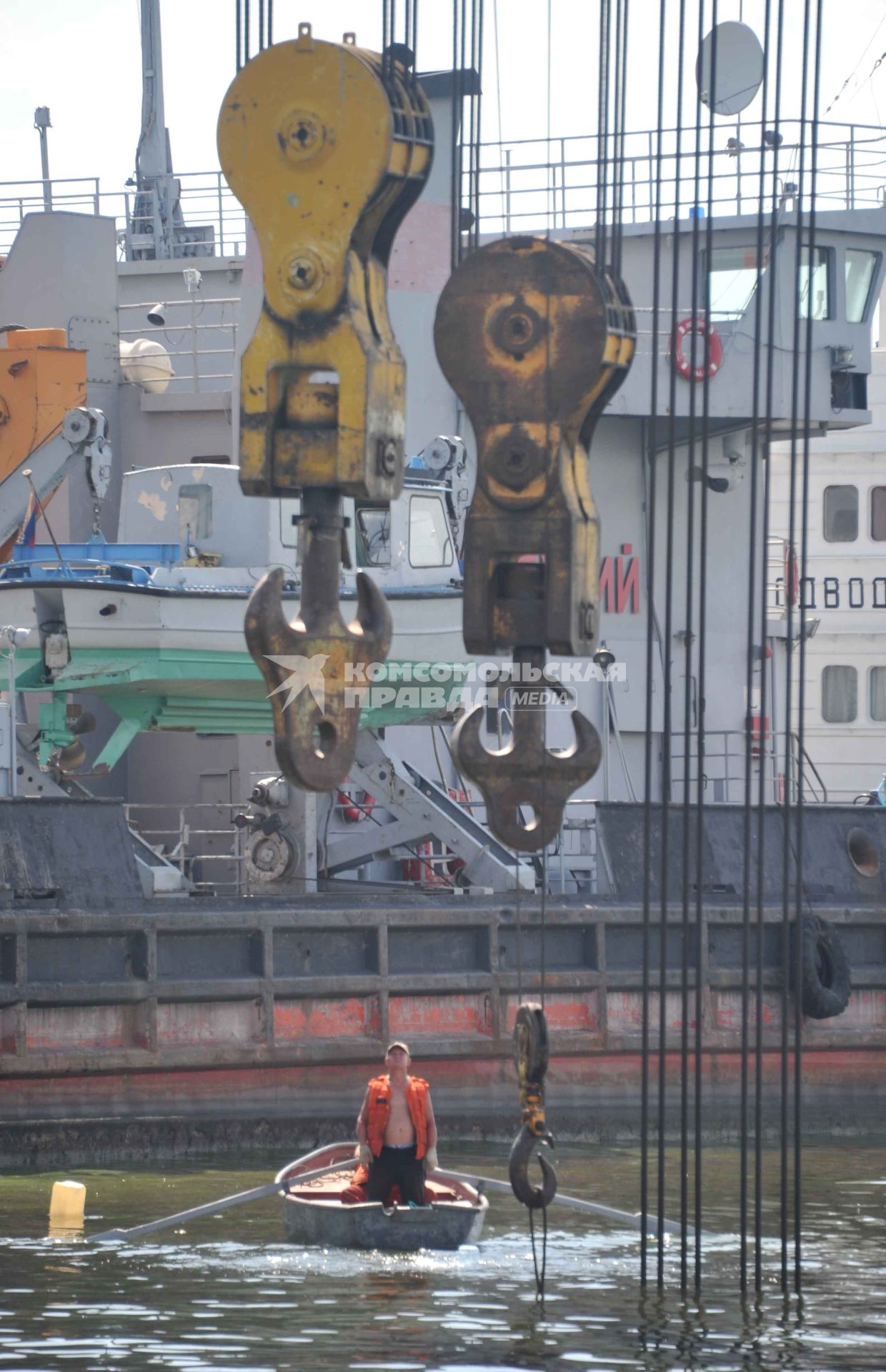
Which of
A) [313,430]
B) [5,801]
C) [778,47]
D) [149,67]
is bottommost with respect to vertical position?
[5,801]

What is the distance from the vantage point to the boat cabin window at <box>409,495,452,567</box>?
18.3m

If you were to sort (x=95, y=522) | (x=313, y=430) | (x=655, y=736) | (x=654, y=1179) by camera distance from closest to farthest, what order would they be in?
(x=313, y=430)
(x=654, y=1179)
(x=95, y=522)
(x=655, y=736)

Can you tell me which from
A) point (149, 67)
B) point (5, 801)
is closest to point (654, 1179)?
point (5, 801)

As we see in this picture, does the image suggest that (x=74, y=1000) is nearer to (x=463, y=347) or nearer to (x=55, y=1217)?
(x=55, y=1217)

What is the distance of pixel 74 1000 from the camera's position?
14.8 meters

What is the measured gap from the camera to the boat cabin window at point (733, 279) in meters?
20.9

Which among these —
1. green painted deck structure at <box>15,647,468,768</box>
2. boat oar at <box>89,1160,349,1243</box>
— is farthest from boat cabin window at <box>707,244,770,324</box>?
boat oar at <box>89,1160,349,1243</box>

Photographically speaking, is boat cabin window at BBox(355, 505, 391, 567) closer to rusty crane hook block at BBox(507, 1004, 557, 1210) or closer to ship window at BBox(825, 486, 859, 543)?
rusty crane hook block at BBox(507, 1004, 557, 1210)

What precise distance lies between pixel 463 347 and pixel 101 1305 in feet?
18.5

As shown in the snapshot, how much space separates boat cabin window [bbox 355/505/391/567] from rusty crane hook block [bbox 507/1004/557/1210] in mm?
10931

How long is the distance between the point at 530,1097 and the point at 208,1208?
533 cm

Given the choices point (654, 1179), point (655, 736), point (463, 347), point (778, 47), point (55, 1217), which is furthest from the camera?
point (655, 736)

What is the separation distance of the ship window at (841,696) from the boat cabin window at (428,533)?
49.2 feet

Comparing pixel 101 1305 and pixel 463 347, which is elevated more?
pixel 463 347
